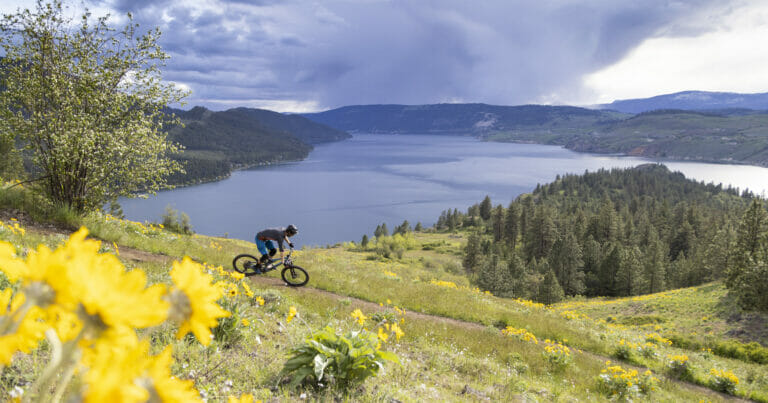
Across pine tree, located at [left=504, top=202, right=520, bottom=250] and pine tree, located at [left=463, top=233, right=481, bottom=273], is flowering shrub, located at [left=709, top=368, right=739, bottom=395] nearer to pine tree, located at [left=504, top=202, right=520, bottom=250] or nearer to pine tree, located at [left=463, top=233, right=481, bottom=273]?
pine tree, located at [left=463, top=233, right=481, bottom=273]

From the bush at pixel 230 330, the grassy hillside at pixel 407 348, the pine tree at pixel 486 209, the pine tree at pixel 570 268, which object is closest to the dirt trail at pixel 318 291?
the grassy hillside at pixel 407 348

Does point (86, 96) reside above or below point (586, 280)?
above

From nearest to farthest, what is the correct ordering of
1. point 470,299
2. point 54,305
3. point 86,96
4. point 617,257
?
1. point 54,305
2. point 86,96
3. point 470,299
4. point 617,257

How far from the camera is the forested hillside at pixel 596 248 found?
202 ft

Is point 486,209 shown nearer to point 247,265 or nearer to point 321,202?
point 321,202

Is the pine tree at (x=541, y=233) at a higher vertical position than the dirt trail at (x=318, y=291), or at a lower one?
lower

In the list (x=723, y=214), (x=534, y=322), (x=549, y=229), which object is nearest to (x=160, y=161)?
(x=534, y=322)

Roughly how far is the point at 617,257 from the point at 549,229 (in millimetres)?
19948

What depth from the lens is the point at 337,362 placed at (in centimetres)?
489

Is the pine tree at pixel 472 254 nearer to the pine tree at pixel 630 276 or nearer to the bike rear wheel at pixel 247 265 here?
the pine tree at pixel 630 276

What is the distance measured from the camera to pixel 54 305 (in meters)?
0.72

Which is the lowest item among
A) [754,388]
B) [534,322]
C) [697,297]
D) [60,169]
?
[697,297]

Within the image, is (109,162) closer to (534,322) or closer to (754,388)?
(534,322)

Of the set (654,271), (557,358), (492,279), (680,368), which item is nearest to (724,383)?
(680,368)
